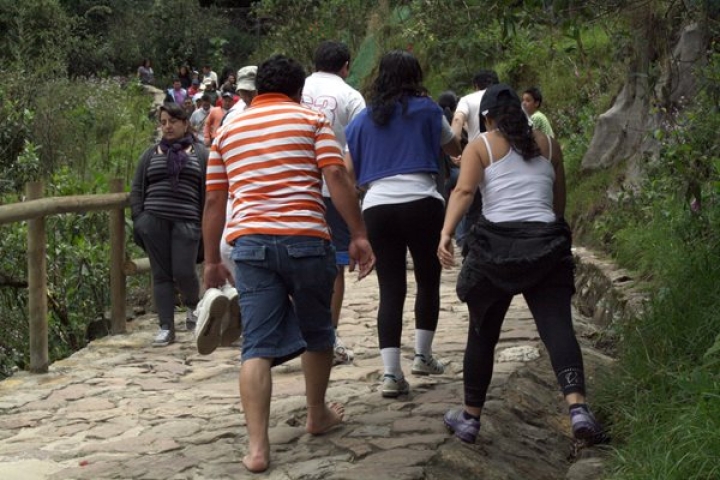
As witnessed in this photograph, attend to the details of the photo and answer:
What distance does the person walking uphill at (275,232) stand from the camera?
5.61 metres

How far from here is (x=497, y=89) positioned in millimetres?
5996

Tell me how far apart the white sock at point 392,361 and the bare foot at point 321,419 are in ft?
1.91

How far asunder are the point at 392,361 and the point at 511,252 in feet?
4.20

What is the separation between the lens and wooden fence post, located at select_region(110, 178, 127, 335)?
9758 millimetres

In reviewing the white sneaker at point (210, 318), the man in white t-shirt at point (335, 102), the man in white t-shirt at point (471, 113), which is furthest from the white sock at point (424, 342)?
the man in white t-shirt at point (471, 113)

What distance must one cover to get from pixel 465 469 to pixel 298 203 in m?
1.37

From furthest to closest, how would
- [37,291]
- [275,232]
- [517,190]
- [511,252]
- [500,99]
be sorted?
1. [37,291]
2. [500,99]
3. [517,190]
4. [511,252]
5. [275,232]

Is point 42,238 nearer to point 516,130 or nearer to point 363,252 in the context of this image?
point 363,252

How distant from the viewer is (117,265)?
9773 mm

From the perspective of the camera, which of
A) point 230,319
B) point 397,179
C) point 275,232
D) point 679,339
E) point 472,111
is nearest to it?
point 275,232

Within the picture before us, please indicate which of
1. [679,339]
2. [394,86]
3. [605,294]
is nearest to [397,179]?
[394,86]

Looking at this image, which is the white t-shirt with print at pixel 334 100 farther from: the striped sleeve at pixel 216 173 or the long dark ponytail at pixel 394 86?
the striped sleeve at pixel 216 173

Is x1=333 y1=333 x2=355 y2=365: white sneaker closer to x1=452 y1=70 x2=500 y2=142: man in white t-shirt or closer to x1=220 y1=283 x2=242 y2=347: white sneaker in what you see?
x1=220 y1=283 x2=242 y2=347: white sneaker

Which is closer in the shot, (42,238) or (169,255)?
(42,238)
